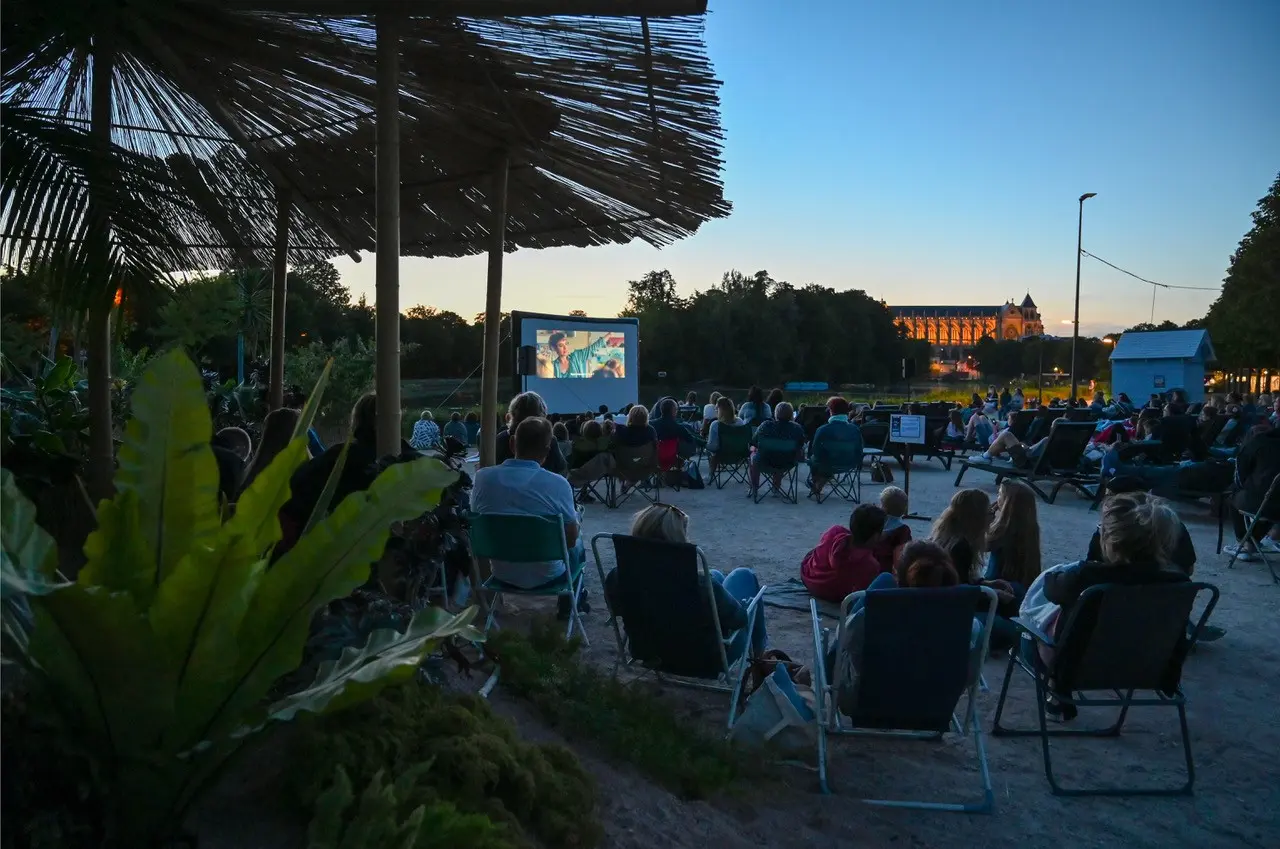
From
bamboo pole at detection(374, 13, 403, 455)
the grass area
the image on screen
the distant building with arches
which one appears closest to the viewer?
the grass area

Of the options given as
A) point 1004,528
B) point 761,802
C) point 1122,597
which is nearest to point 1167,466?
point 1004,528

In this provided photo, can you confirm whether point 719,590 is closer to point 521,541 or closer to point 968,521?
point 521,541

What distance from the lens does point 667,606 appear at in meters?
3.85

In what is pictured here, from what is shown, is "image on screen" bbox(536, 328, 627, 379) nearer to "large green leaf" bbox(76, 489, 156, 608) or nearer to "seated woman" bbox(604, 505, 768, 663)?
"seated woman" bbox(604, 505, 768, 663)

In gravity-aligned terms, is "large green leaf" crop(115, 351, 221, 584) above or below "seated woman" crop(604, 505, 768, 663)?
above

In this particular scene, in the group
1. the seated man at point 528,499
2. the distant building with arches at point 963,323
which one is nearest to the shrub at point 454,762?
the seated man at point 528,499

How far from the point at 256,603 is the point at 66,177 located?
1.84m

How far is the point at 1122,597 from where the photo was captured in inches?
134

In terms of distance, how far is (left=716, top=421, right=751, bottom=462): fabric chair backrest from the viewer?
38.5 ft

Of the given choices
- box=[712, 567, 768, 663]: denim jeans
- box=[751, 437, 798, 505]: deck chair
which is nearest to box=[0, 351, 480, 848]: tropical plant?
box=[712, 567, 768, 663]: denim jeans

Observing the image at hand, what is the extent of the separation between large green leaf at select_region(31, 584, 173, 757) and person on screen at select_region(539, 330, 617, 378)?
20.1m

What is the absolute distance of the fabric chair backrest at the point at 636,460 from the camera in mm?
10094

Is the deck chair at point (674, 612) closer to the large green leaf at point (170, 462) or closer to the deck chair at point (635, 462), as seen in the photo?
the large green leaf at point (170, 462)

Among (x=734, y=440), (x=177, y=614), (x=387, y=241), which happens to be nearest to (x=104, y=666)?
(x=177, y=614)
